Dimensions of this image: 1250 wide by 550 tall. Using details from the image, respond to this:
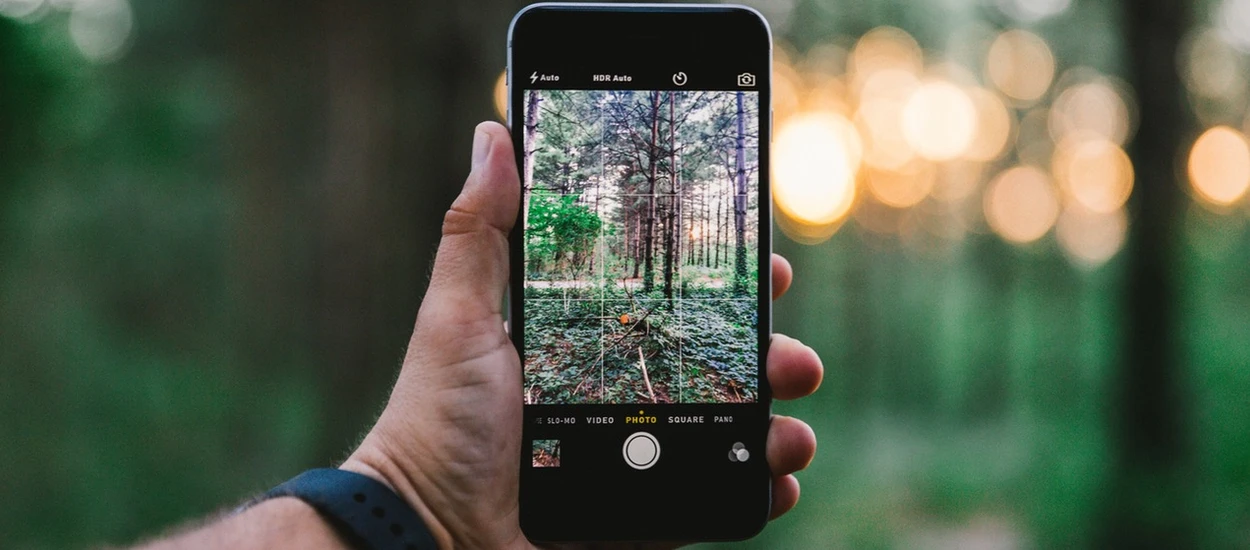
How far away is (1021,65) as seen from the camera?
1.95 m

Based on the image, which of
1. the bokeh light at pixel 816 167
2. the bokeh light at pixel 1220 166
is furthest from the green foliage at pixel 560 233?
the bokeh light at pixel 1220 166

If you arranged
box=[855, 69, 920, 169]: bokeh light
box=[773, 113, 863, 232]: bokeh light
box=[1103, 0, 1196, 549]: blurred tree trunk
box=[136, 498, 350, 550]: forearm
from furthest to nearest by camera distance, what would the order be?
box=[1103, 0, 1196, 549]: blurred tree trunk < box=[855, 69, 920, 169]: bokeh light < box=[773, 113, 863, 232]: bokeh light < box=[136, 498, 350, 550]: forearm

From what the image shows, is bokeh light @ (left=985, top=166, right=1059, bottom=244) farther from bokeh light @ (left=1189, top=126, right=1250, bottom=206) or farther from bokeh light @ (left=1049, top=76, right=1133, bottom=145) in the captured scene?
bokeh light @ (left=1189, top=126, right=1250, bottom=206)

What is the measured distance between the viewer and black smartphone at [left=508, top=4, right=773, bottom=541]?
803 millimetres

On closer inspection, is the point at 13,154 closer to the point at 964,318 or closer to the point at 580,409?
the point at 580,409

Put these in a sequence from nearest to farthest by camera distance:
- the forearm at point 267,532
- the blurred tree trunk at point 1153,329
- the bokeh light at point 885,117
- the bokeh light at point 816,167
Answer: the forearm at point 267,532, the bokeh light at point 816,167, the bokeh light at point 885,117, the blurred tree trunk at point 1153,329

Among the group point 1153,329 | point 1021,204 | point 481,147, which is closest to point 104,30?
point 481,147

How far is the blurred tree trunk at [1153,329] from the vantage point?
1974 millimetres

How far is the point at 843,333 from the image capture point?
6.31 ft

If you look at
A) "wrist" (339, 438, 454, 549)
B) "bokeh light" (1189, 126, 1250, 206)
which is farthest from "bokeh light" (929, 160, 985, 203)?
"wrist" (339, 438, 454, 549)

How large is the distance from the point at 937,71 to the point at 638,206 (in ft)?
4.46

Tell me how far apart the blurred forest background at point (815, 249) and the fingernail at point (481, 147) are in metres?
1.00

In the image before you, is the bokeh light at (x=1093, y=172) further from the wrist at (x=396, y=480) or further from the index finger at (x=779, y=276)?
the wrist at (x=396, y=480)

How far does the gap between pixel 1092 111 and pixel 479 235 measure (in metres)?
1.79
